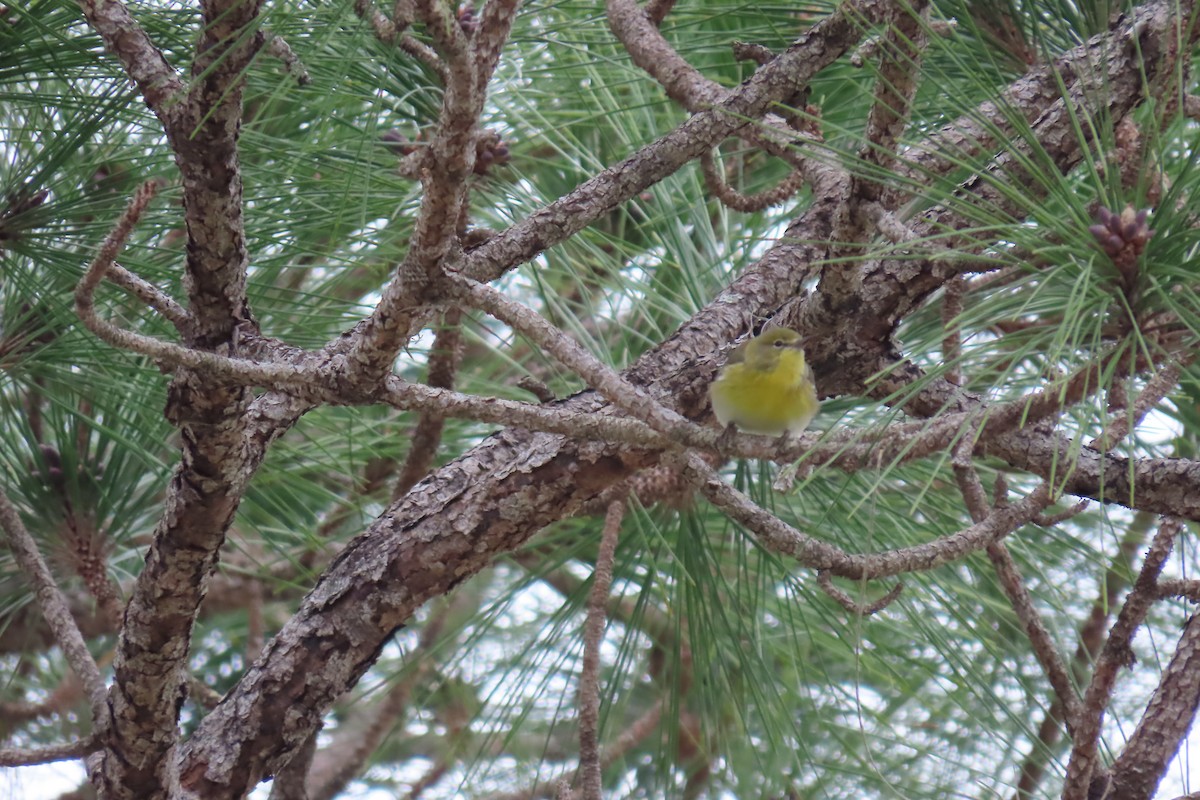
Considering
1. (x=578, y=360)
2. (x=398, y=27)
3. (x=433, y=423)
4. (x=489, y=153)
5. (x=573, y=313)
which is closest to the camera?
(x=398, y=27)

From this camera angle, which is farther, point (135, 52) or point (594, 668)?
point (594, 668)

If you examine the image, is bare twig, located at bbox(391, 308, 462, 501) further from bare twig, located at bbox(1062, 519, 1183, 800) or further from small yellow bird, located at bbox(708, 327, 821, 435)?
bare twig, located at bbox(1062, 519, 1183, 800)

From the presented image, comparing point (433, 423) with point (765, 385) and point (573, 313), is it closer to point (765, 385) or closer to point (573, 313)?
Answer: point (573, 313)

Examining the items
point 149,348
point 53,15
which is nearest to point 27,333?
point 53,15

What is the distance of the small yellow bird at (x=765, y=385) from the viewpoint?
1.58 metres

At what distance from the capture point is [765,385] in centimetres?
156

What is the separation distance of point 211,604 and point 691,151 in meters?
2.24

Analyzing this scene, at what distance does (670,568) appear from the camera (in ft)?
8.12

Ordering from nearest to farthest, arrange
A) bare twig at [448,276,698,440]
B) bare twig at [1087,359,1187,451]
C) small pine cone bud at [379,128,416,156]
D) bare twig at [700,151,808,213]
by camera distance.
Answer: bare twig at [448,276,698,440], bare twig at [1087,359,1187,451], bare twig at [700,151,808,213], small pine cone bud at [379,128,416,156]

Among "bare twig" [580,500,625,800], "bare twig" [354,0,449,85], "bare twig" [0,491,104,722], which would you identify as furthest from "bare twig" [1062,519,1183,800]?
"bare twig" [0,491,104,722]

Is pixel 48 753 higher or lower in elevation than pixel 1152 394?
lower

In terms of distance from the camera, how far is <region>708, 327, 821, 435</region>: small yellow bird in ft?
5.19

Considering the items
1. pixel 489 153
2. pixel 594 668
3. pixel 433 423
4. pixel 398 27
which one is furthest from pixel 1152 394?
pixel 433 423

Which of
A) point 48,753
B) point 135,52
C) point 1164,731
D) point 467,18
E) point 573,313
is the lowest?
point 1164,731
